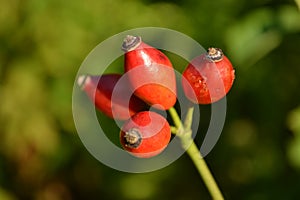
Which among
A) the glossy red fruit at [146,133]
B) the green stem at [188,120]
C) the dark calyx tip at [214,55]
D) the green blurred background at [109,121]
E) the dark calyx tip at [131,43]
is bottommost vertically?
the green blurred background at [109,121]

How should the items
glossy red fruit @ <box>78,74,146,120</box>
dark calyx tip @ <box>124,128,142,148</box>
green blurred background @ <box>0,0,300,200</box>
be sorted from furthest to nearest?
1. green blurred background @ <box>0,0,300,200</box>
2. glossy red fruit @ <box>78,74,146,120</box>
3. dark calyx tip @ <box>124,128,142,148</box>

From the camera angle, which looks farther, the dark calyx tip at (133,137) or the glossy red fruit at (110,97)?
the glossy red fruit at (110,97)

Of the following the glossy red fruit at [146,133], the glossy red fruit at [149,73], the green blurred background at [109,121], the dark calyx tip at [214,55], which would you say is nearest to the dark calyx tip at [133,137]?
the glossy red fruit at [146,133]

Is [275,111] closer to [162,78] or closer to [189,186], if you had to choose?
[189,186]

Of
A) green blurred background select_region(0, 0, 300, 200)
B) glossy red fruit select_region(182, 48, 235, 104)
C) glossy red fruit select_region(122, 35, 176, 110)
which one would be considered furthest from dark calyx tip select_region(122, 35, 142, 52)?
green blurred background select_region(0, 0, 300, 200)

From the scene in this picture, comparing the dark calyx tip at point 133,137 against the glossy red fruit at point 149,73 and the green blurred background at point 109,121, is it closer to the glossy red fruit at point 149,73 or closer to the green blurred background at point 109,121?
the glossy red fruit at point 149,73

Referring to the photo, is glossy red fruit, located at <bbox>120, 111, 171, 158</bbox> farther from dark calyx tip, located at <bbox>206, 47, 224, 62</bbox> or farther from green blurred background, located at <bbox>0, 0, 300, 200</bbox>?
green blurred background, located at <bbox>0, 0, 300, 200</bbox>
